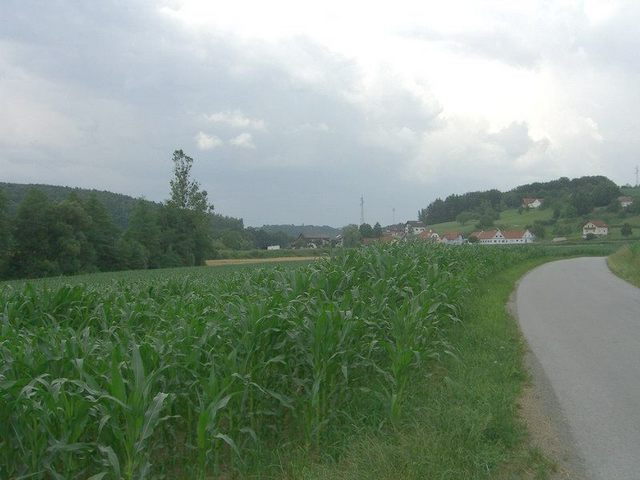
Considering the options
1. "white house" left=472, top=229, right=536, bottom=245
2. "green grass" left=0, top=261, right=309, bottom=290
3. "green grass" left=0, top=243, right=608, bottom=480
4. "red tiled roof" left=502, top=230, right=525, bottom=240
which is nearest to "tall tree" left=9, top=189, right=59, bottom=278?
"green grass" left=0, top=261, right=309, bottom=290

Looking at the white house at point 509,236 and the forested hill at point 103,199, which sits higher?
the forested hill at point 103,199

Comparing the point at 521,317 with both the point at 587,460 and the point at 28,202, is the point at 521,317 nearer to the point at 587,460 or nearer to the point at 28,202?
the point at 587,460

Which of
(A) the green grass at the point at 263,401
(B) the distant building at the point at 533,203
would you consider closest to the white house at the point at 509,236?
(B) the distant building at the point at 533,203

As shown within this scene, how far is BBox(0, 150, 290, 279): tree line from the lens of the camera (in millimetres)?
57344

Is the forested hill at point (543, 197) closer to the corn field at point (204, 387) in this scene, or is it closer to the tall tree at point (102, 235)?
the tall tree at point (102, 235)

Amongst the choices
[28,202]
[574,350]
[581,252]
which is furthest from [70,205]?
[574,350]

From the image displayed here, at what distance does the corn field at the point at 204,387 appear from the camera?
466 centimetres

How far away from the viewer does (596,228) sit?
74.6m

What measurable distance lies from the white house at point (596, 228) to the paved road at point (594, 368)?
59689 mm

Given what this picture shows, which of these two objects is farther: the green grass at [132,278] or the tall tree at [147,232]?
the tall tree at [147,232]

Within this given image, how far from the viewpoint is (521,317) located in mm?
15047

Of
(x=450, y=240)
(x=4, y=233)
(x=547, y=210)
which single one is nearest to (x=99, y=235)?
(x=4, y=233)

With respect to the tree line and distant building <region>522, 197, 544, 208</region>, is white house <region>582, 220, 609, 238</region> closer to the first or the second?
distant building <region>522, 197, 544, 208</region>

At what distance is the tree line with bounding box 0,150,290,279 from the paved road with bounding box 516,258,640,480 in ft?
165
